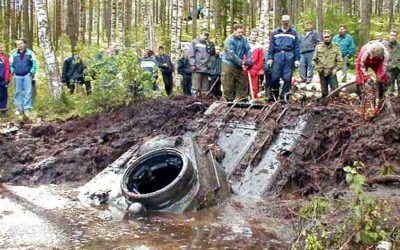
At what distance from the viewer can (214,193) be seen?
8.17 meters

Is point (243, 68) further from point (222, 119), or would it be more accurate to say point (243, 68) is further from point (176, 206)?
point (176, 206)

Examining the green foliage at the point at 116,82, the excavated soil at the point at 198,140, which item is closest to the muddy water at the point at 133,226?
the excavated soil at the point at 198,140

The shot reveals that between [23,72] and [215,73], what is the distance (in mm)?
4259

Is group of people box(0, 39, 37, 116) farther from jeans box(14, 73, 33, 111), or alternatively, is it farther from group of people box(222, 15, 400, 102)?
group of people box(222, 15, 400, 102)

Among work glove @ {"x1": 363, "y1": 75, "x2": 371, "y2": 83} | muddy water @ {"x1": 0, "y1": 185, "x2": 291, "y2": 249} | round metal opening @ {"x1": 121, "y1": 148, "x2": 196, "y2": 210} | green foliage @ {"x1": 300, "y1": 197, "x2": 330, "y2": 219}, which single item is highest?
work glove @ {"x1": 363, "y1": 75, "x2": 371, "y2": 83}

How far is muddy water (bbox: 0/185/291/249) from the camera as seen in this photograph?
6344mm

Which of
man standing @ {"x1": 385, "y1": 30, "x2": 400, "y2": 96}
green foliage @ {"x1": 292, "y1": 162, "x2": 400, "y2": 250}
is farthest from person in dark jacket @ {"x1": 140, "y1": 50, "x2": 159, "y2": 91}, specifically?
green foliage @ {"x1": 292, "y1": 162, "x2": 400, "y2": 250}

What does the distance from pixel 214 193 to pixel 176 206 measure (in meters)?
0.58


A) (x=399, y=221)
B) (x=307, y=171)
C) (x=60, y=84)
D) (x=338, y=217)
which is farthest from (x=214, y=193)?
(x=60, y=84)

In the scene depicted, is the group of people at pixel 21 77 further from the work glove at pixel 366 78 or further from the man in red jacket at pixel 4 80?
the work glove at pixel 366 78

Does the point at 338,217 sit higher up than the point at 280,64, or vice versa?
the point at 280,64

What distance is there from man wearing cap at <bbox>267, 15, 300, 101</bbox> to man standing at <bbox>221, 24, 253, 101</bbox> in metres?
0.58

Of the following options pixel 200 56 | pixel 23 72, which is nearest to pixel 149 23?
pixel 23 72

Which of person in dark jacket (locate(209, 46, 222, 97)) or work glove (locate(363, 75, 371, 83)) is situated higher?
work glove (locate(363, 75, 371, 83))
